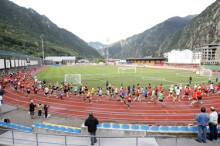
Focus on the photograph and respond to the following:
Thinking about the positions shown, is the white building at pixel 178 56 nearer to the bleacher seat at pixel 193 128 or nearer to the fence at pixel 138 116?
the fence at pixel 138 116

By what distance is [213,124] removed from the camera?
646cm

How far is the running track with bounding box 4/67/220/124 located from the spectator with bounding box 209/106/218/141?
3069 mm

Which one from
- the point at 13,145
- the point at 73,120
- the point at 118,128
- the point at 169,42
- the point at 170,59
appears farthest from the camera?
the point at 169,42

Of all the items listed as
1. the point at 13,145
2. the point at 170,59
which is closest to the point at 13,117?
the point at 13,145

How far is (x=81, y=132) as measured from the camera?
297 inches

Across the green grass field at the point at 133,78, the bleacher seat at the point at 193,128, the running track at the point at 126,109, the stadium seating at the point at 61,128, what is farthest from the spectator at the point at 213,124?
the green grass field at the point at 133,78

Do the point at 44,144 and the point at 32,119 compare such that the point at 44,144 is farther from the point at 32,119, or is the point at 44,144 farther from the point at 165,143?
the point at 165,143

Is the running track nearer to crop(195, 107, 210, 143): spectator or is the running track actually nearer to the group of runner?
the group of runner

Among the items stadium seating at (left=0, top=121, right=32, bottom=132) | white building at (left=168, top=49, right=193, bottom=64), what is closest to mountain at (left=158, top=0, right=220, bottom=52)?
white building at (left=168, top=49, right=193, bottom=64)

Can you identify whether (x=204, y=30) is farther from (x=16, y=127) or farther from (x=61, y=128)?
(x=16, y=127)

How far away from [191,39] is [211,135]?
154290 millimetres

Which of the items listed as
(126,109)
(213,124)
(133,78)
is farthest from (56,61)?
(213,124)

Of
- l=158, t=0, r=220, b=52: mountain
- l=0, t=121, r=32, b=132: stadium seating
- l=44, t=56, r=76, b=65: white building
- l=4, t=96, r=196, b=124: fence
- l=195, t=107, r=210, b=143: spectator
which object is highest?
l=158, t=0, r=220, b=52: mountain

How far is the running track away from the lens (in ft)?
34.4
